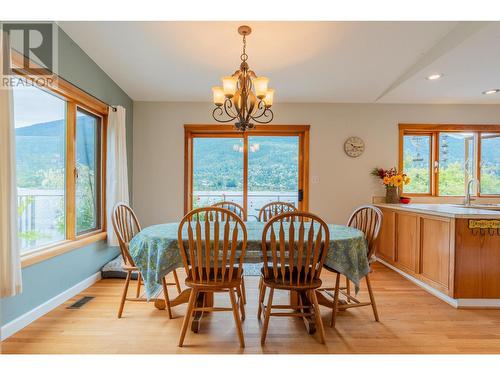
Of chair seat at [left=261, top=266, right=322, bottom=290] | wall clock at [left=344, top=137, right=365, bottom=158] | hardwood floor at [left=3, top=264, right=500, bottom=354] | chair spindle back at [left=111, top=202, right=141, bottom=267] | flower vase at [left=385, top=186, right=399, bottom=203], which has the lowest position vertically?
hardwood floor at [left=3, top=264, right=500, bottom=354]

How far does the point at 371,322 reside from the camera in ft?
7.22

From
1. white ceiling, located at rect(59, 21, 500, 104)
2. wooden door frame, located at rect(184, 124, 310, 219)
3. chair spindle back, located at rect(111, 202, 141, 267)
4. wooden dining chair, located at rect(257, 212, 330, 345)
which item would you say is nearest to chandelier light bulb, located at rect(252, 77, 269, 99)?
white ceiling, located at rect(59, 21, 500, 104)

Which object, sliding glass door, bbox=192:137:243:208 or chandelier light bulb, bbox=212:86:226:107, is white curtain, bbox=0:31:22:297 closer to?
chandelier light bulb, bbox=212:86:226:107

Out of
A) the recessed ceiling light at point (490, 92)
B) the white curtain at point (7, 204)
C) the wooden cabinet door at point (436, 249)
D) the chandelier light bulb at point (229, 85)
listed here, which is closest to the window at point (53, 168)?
the white curtain at point (7, 204)

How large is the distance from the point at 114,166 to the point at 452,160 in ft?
16.0

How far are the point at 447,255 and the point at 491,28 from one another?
1.93m

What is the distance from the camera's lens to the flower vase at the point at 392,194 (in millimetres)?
4016

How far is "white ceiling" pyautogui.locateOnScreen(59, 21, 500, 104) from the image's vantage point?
2393 mm

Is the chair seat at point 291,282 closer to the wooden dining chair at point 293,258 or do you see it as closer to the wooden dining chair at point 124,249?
the wooden dining chair at point 293,258

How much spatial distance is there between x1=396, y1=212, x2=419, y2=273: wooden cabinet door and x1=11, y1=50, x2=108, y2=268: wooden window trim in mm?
3602

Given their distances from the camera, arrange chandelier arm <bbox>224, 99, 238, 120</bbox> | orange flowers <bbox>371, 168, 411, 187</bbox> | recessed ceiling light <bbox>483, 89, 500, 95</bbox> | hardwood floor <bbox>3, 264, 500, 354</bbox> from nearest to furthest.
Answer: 1. hardwood floor <bbox>3, 264, 500, 354</bbox>
2. chandelier arm <bbox>224, 99, 238, 120</bbox>
3. recessed ceiling light <bbox>483, 89, 500, 95</bbox>
4. orange flowers <bbox>371, 168, 411, 187</bbox>

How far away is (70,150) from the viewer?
2.77 metres

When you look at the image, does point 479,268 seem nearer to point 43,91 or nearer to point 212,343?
point 212,343

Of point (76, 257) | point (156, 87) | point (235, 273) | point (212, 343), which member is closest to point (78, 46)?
point (156, 87)
